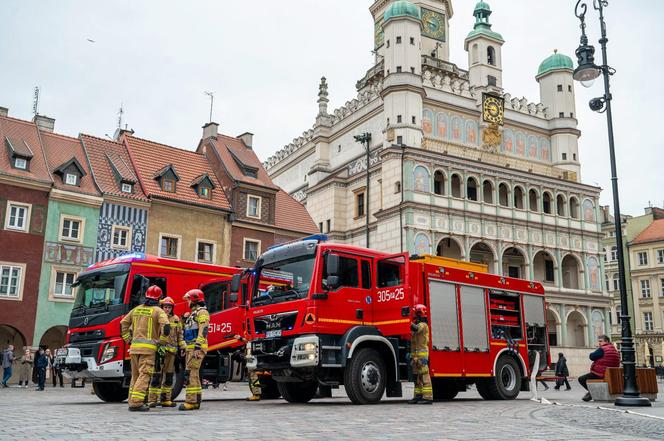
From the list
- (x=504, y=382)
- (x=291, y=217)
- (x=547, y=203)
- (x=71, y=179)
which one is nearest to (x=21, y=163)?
(x=71, y=179)

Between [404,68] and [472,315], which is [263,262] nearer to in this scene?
[472,315]

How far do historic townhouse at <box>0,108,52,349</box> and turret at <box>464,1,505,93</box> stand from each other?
33.6 metres

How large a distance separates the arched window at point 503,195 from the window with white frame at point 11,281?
31.7m

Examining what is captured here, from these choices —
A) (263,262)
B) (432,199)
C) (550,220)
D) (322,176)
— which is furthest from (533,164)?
(263,262)

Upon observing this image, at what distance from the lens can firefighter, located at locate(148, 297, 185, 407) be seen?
449 inches

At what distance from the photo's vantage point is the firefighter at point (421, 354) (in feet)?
44.7

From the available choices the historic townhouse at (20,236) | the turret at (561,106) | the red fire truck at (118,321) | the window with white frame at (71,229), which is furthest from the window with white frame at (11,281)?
the turret at (561,106)

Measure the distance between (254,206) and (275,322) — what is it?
77.2ft

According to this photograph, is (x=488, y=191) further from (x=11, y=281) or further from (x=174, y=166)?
(x=11, y=281)

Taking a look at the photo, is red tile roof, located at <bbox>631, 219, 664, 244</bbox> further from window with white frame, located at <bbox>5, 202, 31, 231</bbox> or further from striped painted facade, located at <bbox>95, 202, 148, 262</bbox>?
window with white frame, located at <bbox>5, 202, 31, 231</bbox>

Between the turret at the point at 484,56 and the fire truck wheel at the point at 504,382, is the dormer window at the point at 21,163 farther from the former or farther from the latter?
the turret at the point at 484,56

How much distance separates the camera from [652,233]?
68500 mm

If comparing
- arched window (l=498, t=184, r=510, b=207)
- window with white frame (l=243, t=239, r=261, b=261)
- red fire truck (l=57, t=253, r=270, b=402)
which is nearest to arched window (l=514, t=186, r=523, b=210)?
arched window (l=498, t=184, r=510, b=207)

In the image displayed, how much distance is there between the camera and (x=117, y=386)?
1611cm
